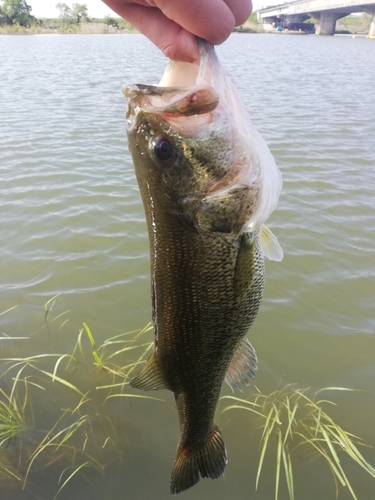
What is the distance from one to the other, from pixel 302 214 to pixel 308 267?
1.48 metres

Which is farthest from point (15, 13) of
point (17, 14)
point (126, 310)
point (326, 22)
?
point (126, 310)

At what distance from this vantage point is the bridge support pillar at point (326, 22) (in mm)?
70375

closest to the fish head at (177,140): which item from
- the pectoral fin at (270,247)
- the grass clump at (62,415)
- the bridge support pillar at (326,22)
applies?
the pectoral fin at (270,247)

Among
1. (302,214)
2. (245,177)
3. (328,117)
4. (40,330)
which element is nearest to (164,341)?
(245,177)

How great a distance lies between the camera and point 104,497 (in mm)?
2891

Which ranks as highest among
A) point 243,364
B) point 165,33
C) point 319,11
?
point 319,11

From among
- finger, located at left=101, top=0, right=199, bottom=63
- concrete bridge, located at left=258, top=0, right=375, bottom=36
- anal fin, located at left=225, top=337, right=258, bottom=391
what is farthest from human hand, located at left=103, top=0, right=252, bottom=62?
concrete bridge, located at left=258, top=0, right=375, bottom=36

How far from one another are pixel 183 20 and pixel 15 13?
92624 mm

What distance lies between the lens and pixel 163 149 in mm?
1626

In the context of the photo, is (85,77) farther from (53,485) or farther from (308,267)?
(53,485)

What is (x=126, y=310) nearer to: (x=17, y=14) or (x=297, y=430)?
(x=297, y=430)

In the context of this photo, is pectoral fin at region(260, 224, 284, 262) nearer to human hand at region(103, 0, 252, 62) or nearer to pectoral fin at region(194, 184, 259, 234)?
pectoral fin at region(194, 184, 259, 234)

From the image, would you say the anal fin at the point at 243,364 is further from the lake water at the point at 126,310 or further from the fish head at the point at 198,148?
the lake water at the point at 126,310

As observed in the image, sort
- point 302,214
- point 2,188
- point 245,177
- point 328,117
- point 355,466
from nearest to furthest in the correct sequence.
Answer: point 245,177 → point 355,466 → point 302,214 → point 2,188 → point 328,117
